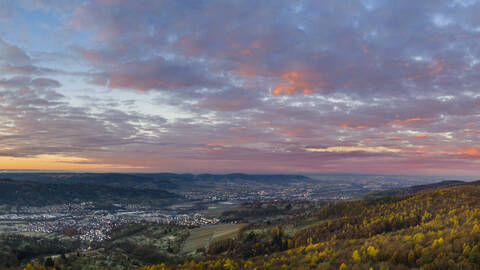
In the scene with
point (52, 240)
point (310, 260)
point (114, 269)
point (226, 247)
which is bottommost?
point (52, 240)

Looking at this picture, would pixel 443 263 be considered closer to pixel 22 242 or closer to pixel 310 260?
pixel 310 260

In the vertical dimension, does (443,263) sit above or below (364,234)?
above

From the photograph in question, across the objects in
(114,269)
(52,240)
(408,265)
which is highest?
(408,265)

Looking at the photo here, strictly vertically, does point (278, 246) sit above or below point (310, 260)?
below

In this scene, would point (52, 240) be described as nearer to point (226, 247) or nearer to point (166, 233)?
point (166, 233)

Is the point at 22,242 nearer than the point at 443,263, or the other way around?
the point at 443,263

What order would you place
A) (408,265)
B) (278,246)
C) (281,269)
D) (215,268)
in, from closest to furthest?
1. (408,265)
2. (281,269)
3. (215,268)
4. (278,246)

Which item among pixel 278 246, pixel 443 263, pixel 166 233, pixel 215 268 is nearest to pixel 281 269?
pixel 215 268

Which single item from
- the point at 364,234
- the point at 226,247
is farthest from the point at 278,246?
the point at 364,234

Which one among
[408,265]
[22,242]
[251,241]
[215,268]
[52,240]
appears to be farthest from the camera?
[52,240]

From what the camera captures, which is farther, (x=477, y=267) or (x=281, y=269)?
(x=281, y=269)
